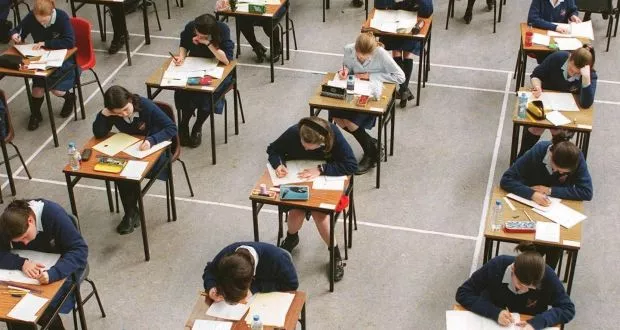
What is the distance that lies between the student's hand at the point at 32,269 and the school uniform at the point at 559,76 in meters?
4.72

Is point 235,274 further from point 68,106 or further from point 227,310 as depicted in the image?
point 68,106

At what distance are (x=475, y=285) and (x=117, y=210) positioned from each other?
3.61 meters

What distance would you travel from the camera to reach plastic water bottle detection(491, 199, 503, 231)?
6117 millimetres

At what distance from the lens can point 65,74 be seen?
8.70 m

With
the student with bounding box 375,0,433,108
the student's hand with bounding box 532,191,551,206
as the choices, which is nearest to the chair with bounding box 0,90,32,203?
the student with bounding box 375,0,433,108

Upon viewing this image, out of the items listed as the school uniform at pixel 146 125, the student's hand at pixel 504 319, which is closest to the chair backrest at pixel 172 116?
the school uniform at pixel 146 125

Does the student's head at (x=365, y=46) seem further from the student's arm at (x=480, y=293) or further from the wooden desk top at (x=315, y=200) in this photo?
the student's arm at (x=480, y=293)

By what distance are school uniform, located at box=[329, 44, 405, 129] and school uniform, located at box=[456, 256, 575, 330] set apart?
109 inches

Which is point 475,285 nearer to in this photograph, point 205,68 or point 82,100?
point 205,68

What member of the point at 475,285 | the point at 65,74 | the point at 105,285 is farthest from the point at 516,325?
the point at 65,74

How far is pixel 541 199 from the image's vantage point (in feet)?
20.7

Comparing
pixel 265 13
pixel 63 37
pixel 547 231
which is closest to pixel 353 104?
pixel 265 13

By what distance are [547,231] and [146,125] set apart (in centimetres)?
333

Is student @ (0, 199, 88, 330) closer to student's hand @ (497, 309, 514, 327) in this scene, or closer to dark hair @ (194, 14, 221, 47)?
student's hand @ (497, 309, 514, 327)
